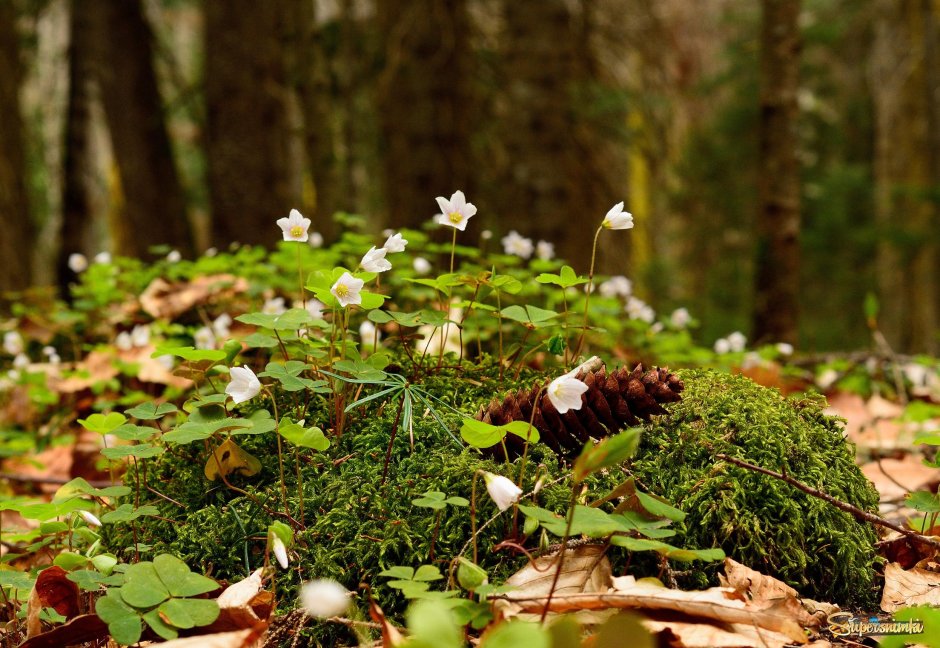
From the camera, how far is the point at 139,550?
1.63m

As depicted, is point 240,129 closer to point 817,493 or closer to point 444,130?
point 444,130

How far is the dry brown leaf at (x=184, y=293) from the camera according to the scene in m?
3.66

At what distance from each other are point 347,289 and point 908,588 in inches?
54.2

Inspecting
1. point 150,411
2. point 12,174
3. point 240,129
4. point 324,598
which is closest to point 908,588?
point 324,598

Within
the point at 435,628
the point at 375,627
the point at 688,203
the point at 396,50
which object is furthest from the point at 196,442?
the point at 688,203

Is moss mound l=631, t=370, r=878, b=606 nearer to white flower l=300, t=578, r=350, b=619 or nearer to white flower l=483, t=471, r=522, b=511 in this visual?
white flower l=483, t=471, r=522, b=511

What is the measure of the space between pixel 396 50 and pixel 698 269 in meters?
8.90

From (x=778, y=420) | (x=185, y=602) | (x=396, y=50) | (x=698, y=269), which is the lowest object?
(x=698, y=269)

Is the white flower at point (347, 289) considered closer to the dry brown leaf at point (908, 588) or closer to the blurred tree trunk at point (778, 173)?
the dry brown leaf at point (908, 588)

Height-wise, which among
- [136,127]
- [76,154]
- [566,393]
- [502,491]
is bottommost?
[502,491]

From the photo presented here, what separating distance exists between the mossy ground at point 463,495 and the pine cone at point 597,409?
7cm

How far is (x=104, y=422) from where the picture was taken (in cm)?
174

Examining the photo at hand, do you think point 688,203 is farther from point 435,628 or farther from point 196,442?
point 435,628

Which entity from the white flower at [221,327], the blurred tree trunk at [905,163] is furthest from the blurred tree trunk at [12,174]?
the blurred tree trunk at [905,163]
